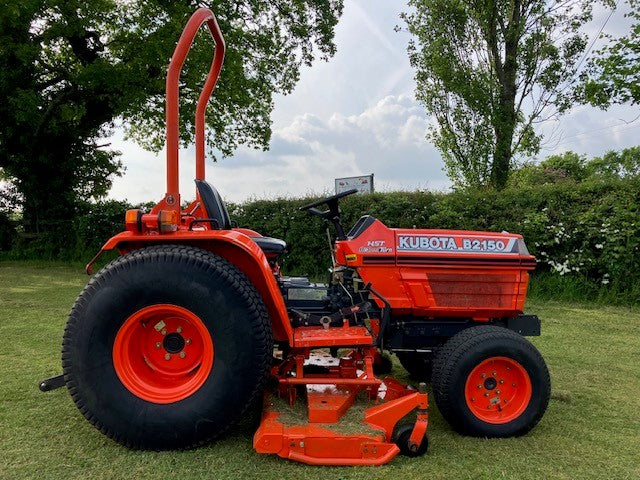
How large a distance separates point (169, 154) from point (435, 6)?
10.7 meters

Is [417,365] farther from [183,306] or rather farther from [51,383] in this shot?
[51,383]

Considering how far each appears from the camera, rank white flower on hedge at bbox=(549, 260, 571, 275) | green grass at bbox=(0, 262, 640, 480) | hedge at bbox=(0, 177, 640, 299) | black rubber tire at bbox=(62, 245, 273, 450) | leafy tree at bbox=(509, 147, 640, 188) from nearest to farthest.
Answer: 1. green grass at bbox=(0, 262, 640, 480)
2. black rubber tire at bbox=(62, 245, 273, 450)
3. hedge at bbox=(0, 177, 640, 299)
4. white flower on hedge at bbox=(549, 260, 571, 275)
5. leafy tree at bbox=(509, 147, 640, 188)

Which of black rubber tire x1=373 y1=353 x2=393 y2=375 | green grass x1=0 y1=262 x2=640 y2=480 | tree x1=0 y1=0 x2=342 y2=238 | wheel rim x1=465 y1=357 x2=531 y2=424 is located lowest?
green grass x1=0 y1=262 x2=640 y2=480

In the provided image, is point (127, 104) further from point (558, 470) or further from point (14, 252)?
point (558, 470)

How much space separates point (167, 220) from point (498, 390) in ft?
6.77

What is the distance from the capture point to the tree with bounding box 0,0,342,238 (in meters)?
11.2

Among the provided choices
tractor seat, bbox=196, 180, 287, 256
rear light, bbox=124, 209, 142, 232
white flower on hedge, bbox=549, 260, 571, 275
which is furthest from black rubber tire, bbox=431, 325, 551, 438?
white flower on hedge, bbox=549, 260, 571, 275

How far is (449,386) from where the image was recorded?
275 centimetres

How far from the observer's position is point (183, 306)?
98.8 inches

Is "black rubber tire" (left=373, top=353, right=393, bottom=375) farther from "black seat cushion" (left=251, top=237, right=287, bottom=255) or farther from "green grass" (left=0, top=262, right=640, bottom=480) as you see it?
"black seat cushion" (left=251, top=237, right=287, bottom=255)

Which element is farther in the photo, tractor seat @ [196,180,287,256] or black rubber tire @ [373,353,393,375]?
black rubber tire @ [373,353,393,375]

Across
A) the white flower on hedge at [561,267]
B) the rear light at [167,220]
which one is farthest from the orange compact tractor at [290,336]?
the white flower on hedge at [561,267]

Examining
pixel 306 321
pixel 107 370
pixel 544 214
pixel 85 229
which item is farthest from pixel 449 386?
pixel 85 229

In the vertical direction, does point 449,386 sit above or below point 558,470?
above
